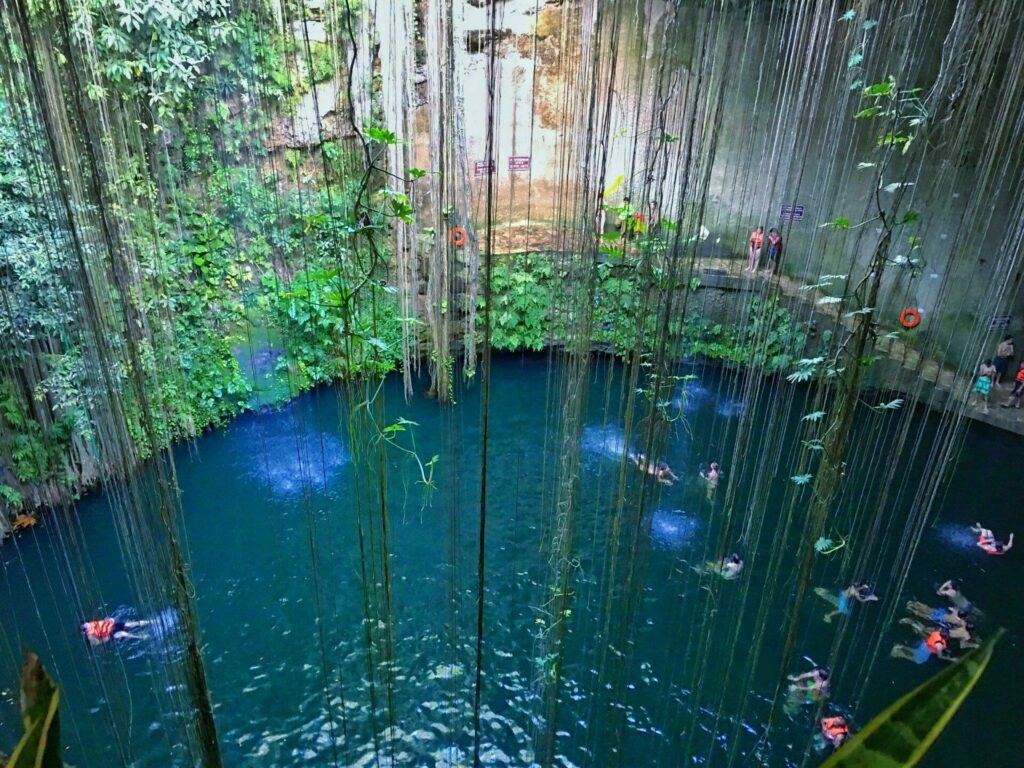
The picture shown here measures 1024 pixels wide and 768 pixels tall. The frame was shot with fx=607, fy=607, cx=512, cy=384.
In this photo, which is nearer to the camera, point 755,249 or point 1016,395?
point 1016,395

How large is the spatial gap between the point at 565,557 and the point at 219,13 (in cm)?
538

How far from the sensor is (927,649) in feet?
13.2

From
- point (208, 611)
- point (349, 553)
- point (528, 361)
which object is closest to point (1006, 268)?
point (349, 553)

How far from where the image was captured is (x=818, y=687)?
360 centimetres

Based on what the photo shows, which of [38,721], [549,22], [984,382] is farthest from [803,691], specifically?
[549,22]

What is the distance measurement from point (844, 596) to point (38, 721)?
4008 mm

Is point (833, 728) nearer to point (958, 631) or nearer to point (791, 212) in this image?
point (958, 631)

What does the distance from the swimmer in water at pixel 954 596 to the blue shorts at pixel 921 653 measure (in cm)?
58

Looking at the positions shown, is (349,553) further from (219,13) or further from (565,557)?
(219,13)

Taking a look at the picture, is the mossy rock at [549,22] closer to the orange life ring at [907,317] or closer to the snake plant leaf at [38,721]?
the orange life ring at [907,317]

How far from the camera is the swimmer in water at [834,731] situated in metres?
3.36

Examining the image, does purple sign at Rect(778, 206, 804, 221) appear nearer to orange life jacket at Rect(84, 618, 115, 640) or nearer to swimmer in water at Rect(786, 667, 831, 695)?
swimmer in water at Rect(786, 667, 831, 695)

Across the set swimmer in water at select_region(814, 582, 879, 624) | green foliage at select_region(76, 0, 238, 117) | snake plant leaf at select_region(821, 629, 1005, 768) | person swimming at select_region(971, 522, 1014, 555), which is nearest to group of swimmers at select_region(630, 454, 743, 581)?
swimmer in water at select_region(814, 582, 879, 624)

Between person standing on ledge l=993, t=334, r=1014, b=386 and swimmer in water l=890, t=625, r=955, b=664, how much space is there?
3.86 m
